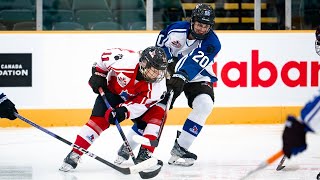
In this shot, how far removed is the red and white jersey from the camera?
4.72 m

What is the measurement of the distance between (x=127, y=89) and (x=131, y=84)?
5cm

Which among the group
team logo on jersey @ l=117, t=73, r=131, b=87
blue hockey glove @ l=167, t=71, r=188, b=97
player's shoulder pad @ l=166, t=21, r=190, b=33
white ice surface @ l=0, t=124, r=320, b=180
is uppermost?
player's shoulder pad @ l=166, t=21, r=190, b=33

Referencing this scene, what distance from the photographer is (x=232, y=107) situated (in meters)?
7.71

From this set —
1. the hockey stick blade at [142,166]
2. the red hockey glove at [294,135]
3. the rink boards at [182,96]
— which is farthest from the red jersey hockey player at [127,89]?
the rink boards at [182,96]

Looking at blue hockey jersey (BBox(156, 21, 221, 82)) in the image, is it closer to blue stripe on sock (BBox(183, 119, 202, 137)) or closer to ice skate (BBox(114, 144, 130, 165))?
blue stripe on sock (BBox(183, 119, 202, 137))

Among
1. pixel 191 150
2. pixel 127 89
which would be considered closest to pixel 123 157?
pixel 127 89

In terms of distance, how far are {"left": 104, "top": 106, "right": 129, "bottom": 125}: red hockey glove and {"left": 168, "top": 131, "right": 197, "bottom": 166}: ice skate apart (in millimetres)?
694

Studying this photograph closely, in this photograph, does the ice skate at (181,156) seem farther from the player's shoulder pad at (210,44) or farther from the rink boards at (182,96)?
the rink boards at (182,96)

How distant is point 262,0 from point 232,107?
3.77 feet

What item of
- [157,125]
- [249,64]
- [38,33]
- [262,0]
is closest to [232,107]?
[249,64]

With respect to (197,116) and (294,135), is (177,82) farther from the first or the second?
(294,135)

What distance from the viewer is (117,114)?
466cm

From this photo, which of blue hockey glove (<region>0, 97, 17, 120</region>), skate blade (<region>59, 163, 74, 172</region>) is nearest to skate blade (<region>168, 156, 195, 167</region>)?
skate blade (<region>59, 163, 74, 172</region>)

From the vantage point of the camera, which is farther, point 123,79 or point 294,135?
point 123,79
